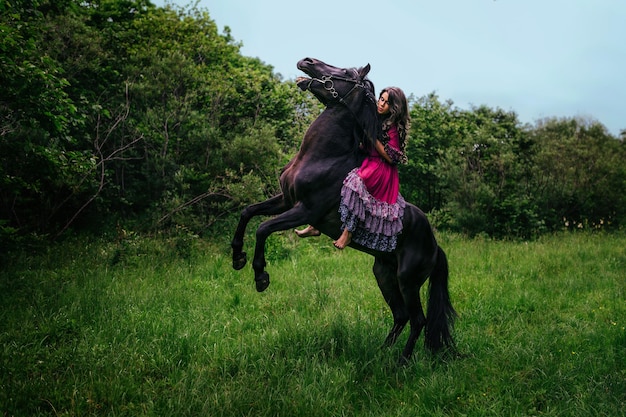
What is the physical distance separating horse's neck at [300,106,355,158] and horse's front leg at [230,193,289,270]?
0.56m

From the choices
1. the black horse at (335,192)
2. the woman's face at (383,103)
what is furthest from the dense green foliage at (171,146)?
the woman's face at (383,103)

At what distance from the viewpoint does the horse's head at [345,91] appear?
4.91m

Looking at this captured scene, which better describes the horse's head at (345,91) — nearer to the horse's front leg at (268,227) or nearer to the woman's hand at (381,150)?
the woman's hand at (381,150)

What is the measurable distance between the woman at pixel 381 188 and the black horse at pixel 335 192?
0.37 feet

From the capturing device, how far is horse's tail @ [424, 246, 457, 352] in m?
5.56

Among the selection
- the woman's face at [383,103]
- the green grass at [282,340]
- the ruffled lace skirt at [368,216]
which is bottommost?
the green grass at [282,340]

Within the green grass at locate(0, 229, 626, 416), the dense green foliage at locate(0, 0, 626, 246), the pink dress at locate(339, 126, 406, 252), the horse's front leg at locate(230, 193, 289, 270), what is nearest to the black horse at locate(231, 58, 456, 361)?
the horse's front leg at locate(230, 193, 289, 270)

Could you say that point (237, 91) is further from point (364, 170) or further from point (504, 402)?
point (504, 402)

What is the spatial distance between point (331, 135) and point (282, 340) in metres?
2.33

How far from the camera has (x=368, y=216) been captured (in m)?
4.95

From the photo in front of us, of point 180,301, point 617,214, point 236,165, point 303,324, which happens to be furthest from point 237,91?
point 617,214

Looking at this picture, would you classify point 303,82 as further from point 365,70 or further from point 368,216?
point 368,216

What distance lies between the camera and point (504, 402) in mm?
4605

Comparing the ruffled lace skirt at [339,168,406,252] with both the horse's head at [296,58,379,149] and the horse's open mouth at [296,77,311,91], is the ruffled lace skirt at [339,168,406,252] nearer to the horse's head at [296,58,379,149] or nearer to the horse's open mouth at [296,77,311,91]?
the horse's head at [296,58,379,149]
